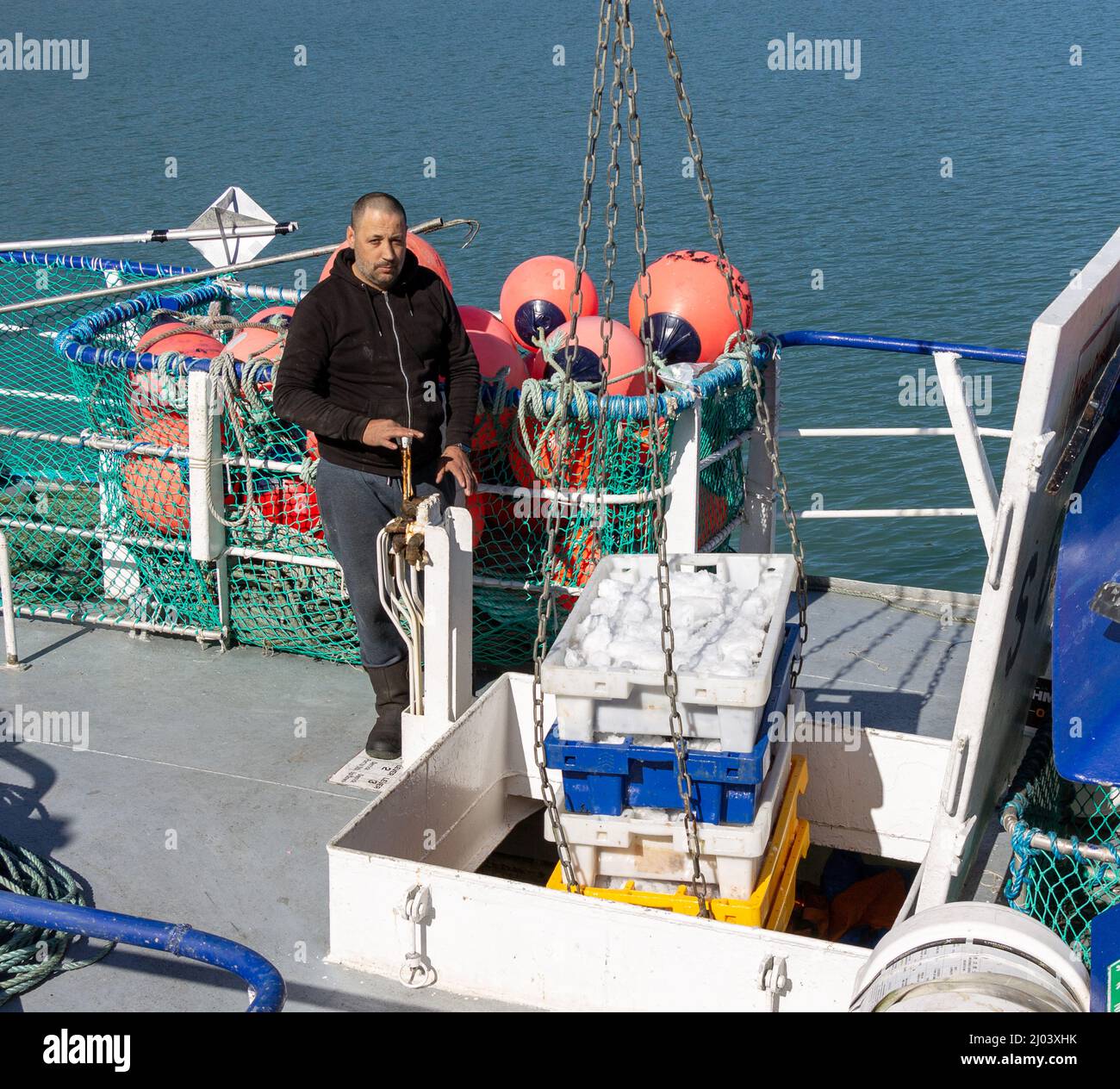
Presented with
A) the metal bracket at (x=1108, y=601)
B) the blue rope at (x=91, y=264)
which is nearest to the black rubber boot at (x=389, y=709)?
the metal bracket at (x=1108, y=601)

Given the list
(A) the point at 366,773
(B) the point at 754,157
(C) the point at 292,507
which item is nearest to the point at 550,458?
(C) the point at 292,507

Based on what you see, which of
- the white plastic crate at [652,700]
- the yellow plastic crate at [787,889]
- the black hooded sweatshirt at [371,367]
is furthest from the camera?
the black hooded sweatshirt at [371,367]

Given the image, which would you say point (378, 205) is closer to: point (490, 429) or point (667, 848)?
point (490, 429)

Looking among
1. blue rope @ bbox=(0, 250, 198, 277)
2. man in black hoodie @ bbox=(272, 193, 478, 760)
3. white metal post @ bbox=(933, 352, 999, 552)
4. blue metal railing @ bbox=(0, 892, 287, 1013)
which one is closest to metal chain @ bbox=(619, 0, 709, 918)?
white metal post @ bbox=(933, 352, 999, 552)

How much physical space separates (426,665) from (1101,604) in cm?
217

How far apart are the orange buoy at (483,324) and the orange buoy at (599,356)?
186mm

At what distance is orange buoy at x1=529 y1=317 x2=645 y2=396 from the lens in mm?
5625

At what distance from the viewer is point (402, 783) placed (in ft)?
13.2

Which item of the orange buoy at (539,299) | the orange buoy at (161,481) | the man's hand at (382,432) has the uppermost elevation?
the orange buoy at (539,299)

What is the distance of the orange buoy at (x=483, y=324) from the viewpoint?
5648 millimetres

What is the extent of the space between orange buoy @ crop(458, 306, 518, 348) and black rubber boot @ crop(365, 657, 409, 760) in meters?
1.43

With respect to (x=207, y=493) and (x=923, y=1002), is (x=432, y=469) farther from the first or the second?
(x=923, y=1002)

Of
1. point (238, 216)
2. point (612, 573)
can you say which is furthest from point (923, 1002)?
point (238, 216)

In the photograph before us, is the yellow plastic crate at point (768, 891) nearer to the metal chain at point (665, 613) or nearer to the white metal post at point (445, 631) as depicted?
the metal chain at point (665, 613)
